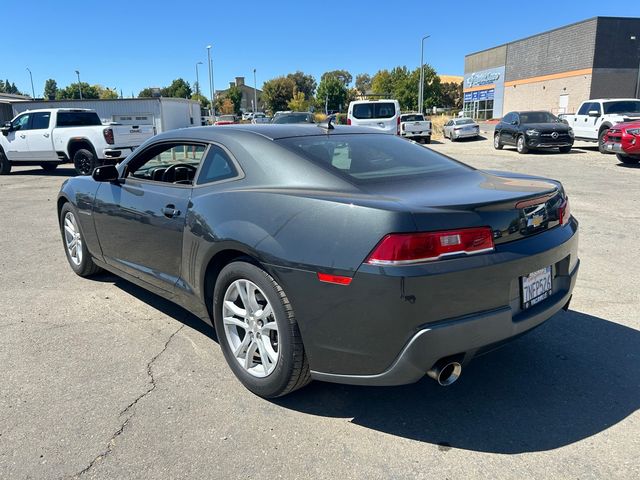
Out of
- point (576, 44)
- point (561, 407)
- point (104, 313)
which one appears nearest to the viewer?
point (561, 407)

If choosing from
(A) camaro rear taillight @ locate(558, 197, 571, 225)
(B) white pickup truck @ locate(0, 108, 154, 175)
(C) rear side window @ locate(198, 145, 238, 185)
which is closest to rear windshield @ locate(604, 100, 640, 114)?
(B) white pickup truck @ locate(0, 108, 154, 175)

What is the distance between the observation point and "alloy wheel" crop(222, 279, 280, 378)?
9.63 feet

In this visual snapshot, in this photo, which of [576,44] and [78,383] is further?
[576,44]

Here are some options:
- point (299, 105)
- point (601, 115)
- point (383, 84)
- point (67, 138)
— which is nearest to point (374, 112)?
point (601, 115)

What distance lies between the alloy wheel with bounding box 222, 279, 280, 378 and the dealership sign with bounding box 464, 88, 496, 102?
197 feet

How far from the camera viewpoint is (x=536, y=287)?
2.80 m

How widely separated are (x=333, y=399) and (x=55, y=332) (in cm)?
238

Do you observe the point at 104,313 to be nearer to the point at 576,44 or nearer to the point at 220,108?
the point at 576,44

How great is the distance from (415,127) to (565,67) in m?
25.2

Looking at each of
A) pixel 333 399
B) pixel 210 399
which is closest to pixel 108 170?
pixel 210 399

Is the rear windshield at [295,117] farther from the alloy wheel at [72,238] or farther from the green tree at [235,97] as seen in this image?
the green tree at [235,97]

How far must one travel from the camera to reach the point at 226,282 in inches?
121

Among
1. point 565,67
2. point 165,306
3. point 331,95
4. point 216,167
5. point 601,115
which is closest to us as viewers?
point 216,167

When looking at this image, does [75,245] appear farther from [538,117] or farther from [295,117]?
[538,117]
